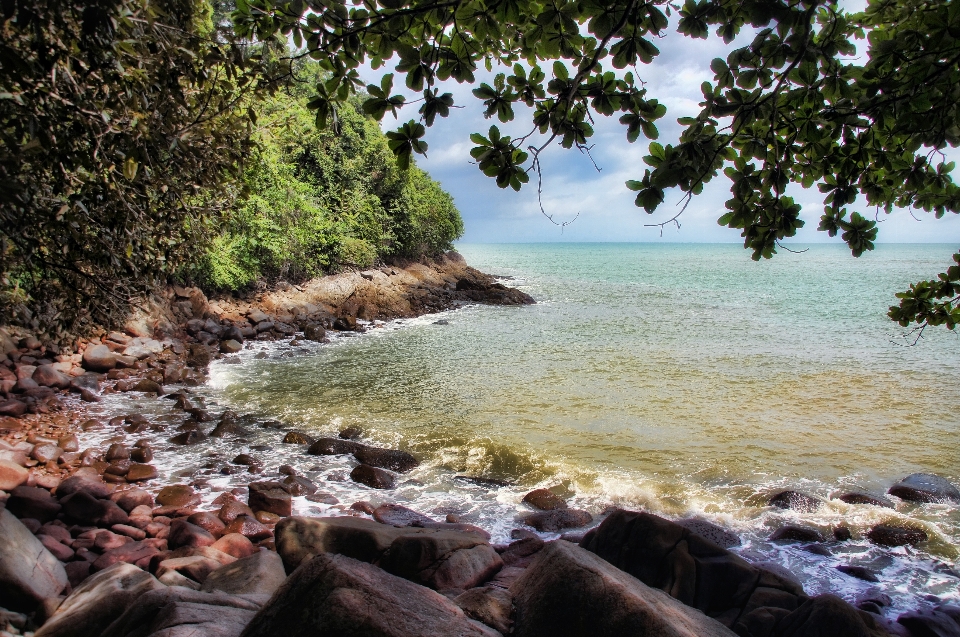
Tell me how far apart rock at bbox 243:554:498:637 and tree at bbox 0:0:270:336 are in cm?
233

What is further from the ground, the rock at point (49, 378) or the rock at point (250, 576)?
the rock at point (49, 378)

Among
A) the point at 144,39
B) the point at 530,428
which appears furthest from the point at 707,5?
the point at 530,428

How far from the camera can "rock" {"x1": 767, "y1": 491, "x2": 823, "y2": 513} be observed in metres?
7.73

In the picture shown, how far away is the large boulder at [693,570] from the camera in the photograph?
16.5 ft

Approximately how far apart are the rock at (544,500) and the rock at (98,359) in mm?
11079

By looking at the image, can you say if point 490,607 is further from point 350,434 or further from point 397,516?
point 350,434

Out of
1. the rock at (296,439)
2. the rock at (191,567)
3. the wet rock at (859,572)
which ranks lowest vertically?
the wet rock at (859,572)

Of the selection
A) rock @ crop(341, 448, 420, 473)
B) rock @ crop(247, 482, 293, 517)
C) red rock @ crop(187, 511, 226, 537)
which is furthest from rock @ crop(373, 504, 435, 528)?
red rock @ crop(187, 511, 226, 537)

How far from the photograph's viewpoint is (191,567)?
5.04 m

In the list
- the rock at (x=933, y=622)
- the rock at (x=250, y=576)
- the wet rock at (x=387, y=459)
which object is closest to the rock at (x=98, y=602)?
the rock at (x=250, y=576)

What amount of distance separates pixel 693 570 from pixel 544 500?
276 cm

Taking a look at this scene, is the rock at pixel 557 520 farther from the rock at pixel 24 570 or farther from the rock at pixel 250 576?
the rock at pixel 24 570

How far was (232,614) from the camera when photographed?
10.9ft

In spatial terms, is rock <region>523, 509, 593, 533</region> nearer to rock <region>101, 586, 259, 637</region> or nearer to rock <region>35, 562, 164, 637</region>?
rock <region>101, 586, 259, 637</region>
